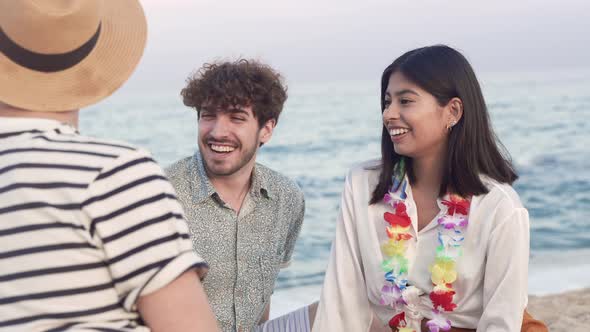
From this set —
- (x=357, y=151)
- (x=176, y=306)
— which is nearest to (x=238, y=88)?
(x=176, y=306)

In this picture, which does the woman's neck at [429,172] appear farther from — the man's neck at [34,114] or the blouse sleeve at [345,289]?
the man's neck at [34,114]

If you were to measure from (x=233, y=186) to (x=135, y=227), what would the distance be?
8.01ft

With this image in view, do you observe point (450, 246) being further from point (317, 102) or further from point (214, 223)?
point (317, 102)

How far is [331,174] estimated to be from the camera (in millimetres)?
16719

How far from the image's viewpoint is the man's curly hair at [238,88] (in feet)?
13.1

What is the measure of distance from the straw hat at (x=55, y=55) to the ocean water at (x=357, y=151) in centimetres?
564

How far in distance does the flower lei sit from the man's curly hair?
37.6 inches

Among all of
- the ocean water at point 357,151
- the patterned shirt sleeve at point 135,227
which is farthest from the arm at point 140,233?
the ocean water at point 357,151

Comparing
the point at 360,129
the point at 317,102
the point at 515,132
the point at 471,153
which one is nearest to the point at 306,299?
the point at 471,153

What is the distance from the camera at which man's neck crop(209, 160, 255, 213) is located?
3947 millimetres

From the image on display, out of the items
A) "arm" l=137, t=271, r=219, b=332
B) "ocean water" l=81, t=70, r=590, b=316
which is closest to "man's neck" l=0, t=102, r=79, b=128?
"arm" l=137, t=271, r=219, b=332

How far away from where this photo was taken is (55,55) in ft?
5.53

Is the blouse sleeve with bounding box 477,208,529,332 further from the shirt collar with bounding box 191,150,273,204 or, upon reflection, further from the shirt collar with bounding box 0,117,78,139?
the shirt collar with bounding box 0,117,78,139

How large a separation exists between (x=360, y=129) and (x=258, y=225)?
22286 mm
